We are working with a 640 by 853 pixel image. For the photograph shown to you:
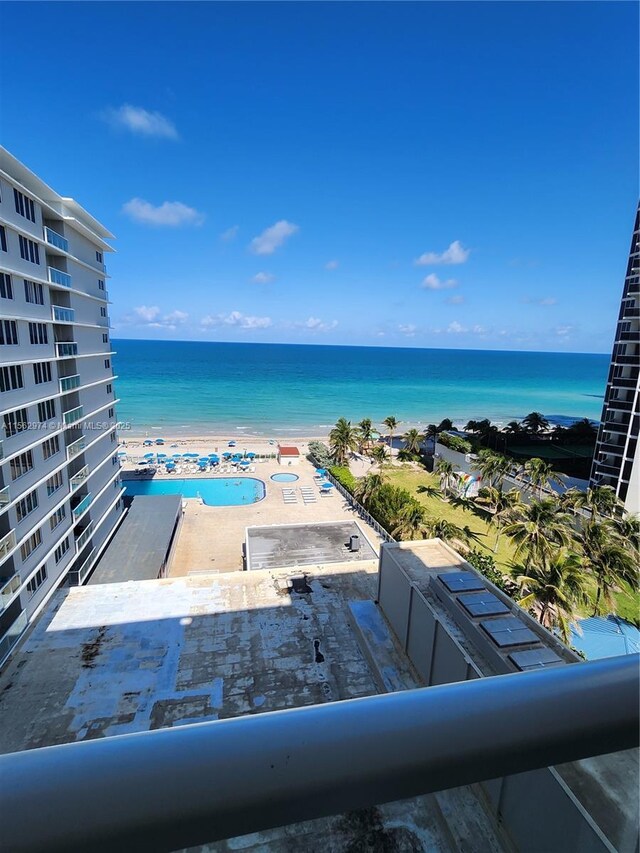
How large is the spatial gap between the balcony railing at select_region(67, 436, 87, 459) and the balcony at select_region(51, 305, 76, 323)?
16.0 feet

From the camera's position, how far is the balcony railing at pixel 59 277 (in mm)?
16938

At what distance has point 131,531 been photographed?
22.8 meters

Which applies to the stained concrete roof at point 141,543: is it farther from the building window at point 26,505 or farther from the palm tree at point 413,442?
the palm tree at point 413,442

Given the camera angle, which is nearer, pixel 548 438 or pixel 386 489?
pixel 386 489

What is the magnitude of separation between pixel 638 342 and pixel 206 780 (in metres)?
30.0

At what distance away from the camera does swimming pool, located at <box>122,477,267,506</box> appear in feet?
108

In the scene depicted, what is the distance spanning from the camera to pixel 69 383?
60.7 ft

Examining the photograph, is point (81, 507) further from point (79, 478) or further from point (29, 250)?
point (29, 250)

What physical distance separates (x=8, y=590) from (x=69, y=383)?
8.24 m

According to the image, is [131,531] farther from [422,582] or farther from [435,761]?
[435,761]

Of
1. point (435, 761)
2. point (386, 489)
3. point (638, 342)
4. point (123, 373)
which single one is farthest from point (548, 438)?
point (123, 373)

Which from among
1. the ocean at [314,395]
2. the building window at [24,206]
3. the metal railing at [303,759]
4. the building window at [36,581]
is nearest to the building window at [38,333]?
the building window at [24,206]

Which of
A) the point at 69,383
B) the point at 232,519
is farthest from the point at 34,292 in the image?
the point at 232,519

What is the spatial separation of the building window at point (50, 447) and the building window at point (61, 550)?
351 centimetres
